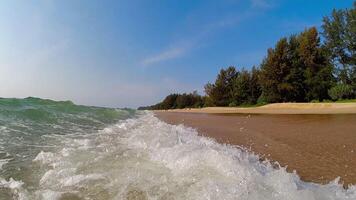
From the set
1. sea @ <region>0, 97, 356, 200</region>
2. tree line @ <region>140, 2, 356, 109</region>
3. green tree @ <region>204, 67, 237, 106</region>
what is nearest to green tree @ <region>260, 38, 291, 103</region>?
tree line @ <region>140, 2, 356, 109</region>

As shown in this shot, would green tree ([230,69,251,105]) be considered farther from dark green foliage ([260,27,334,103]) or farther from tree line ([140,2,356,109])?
dark green foliage ([260,27,334,103])

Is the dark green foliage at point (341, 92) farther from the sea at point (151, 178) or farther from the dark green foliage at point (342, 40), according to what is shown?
the sea at point (151, 178)

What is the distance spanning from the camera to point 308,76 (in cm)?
4109

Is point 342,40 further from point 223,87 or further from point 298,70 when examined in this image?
point 223,87

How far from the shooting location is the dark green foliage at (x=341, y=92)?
34.6m

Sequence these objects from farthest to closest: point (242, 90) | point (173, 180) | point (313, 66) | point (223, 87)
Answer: point (223, 87), point (242, 90), point (313, 66), point (173, 180)

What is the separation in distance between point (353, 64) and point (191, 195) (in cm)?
4023

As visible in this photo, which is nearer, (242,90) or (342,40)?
(342,40)

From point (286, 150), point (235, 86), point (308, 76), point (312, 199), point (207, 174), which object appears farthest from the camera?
point (235, 86)

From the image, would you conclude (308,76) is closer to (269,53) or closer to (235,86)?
(269,53)

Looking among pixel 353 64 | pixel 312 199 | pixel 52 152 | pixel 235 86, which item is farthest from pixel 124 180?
pixel 235 86

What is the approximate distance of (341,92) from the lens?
113 feet

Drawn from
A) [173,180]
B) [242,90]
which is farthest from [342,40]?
[173,180]

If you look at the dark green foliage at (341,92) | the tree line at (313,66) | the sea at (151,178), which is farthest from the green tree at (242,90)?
the sea at (151,178)
